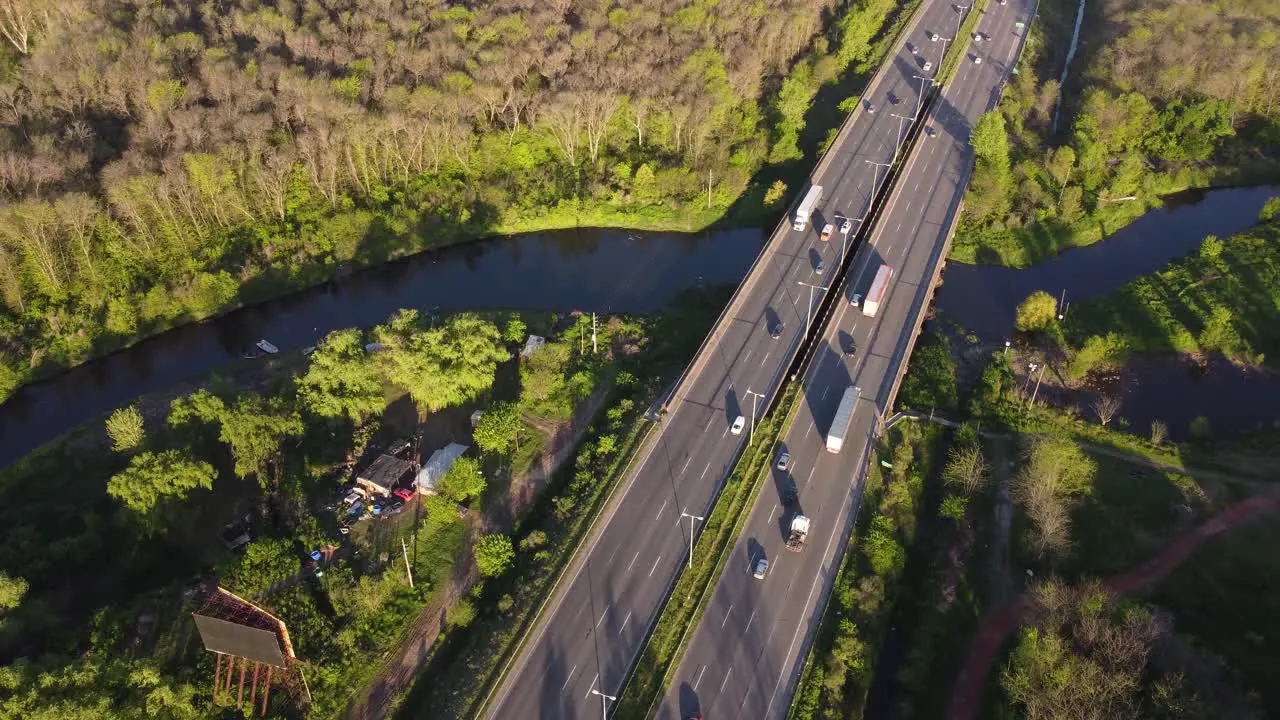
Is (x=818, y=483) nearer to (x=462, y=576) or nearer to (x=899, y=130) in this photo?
(x=462, y=576)

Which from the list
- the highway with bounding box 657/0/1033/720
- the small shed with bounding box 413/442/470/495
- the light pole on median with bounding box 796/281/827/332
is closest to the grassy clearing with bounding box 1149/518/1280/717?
the highway with bounding box 657/0/1033/720

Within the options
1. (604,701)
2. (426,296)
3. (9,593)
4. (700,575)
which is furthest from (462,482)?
(426,296)

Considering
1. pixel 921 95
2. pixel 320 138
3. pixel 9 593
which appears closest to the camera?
pixel 9 593

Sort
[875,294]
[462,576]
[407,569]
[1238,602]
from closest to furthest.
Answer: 1. [1238,602]
2. [407,569]
3. [462,576]
4. [875,294]

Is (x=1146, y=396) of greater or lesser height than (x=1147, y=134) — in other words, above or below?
below

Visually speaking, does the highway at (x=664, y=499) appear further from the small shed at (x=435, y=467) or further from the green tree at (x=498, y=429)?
the small shed at (x=435, y=467)

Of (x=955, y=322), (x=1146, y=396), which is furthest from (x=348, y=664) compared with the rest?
(x=1146, y=396)

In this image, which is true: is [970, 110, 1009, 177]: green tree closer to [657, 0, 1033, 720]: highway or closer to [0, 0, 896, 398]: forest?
[657, 0, 1033, 720]: highway

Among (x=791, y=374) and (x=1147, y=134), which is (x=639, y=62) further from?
(x=1147, y=134)
